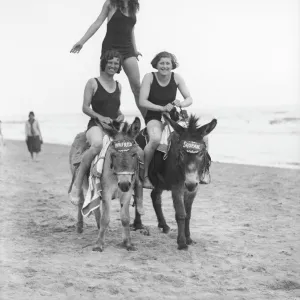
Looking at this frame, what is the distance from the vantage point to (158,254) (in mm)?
5516

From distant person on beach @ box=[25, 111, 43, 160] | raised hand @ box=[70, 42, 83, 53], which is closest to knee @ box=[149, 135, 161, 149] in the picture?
raised hand @ box=[70, 42, 83, 53]

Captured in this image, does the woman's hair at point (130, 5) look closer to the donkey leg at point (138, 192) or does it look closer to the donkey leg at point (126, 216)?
the donkey leg at point (138, 192)

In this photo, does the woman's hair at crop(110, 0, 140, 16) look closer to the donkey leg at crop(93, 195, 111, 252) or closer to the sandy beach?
the donkey leg at crop(93, 195, 111, 252)

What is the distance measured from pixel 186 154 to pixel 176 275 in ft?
4.36

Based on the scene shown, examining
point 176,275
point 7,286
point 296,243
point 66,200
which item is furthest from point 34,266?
point 66,200

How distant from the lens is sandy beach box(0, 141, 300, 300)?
4250 millimetres

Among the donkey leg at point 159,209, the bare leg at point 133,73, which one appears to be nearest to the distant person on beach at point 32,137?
the donkey leg at point 159,209

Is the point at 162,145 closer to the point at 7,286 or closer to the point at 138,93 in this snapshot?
the point at 138,93

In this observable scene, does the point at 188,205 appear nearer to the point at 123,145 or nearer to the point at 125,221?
the point at 125,221

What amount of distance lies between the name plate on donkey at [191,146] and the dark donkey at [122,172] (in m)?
0.57

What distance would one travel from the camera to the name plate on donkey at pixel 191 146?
5.24m

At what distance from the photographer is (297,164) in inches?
620

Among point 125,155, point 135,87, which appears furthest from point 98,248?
point 135,87

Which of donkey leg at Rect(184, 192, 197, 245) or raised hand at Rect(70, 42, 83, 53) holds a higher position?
raised hand at Rect(70, 42, 83, 53)
